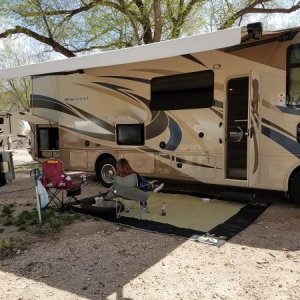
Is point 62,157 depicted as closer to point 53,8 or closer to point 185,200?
point 185,200

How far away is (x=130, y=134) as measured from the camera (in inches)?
319

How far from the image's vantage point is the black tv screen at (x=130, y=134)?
7961mm

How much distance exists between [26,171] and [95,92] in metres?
5.34

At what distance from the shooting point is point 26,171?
12.6m

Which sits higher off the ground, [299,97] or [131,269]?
[299,97]

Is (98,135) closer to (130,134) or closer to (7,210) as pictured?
(130,134)

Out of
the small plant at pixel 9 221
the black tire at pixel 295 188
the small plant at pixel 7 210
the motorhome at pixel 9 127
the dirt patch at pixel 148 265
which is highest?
the motorhome at pixel 9 127

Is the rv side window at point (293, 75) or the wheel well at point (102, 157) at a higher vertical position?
the rv side window at point (293, 75)

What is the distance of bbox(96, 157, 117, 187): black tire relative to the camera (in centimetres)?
859

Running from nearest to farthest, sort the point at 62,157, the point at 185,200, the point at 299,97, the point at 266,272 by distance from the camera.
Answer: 1. the point at 266,272
2. the point at 299,97
3. the point at 185,200
4. the point at 62,157

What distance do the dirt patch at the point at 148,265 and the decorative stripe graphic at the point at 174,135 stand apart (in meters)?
2.32

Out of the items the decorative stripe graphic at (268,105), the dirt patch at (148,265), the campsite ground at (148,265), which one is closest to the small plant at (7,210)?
the campsite ground at (148,265)

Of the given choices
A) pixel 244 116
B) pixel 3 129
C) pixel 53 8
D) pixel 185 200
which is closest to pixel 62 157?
pixel 3 129

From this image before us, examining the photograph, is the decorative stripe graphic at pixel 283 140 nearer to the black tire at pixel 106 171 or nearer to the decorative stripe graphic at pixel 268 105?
the decorative stripe graphic at pixel 268 105
